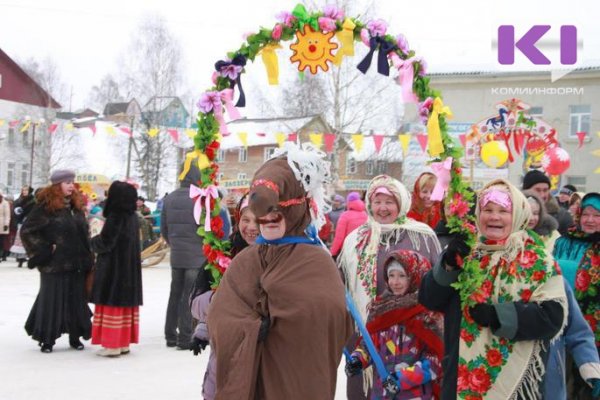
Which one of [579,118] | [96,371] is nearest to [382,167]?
[579,118]

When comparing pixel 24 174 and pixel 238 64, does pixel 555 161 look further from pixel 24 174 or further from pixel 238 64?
pixel 24 174

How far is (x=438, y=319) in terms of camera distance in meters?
4.19

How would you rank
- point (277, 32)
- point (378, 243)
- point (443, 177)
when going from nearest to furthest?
point (443, 177) < point (277, 32) < point (378, 243)

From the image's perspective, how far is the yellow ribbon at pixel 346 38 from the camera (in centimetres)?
409

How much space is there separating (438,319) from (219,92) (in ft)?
A: 5.85

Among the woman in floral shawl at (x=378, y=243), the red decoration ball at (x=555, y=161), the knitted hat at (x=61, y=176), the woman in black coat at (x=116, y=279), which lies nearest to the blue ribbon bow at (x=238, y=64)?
the woman in floral shawl at (x=378, y=243)

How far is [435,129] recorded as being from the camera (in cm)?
379

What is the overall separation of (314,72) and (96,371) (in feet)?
13.8

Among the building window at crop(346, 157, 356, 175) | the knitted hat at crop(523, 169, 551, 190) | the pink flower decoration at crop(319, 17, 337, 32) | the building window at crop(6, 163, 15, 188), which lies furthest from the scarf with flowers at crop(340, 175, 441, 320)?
the building window at crop(6, 163, 15, 188)

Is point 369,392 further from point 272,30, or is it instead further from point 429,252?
point 272,30

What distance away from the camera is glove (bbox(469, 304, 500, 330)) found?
3512 millimetres

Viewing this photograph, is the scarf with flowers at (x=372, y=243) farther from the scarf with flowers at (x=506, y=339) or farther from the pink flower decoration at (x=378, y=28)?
the pink flower decoration at (x=378, y=28)

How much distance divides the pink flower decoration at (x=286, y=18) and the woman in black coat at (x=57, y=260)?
4.30 meters

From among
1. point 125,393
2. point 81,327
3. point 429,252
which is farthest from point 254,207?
point 81,327
